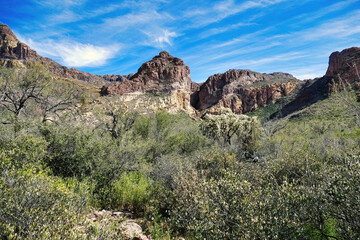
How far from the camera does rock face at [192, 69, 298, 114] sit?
88.7m

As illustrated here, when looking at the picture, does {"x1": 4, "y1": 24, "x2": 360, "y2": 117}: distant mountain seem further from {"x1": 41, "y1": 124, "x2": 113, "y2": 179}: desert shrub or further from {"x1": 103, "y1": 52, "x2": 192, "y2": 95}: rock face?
{"x1": 41, "y1": 124, "x2": 113, "y2": 179}: desert shrub

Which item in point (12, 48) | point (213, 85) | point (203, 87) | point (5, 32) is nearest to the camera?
point (213, 85)

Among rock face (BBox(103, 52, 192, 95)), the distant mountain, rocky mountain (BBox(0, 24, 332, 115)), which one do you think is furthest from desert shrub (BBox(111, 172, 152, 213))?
rock face (BBox(103, 52, 192, 95))

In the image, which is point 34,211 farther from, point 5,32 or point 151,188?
point 5,32

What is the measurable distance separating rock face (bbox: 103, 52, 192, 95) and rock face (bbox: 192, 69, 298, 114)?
23238 millimetres

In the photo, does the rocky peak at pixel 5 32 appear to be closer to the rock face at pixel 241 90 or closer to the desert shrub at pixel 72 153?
the rock face at pixel 241 90

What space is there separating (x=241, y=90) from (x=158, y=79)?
47.6m

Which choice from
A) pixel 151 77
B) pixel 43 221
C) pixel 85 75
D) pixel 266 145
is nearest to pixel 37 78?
pixel 43 221

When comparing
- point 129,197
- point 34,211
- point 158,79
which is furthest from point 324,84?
point 34,211

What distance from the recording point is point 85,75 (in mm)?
133000

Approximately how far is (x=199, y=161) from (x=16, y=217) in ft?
22.3

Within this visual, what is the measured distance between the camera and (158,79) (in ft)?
261

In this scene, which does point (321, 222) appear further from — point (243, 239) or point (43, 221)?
point (43, 221)

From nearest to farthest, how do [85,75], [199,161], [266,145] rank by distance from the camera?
[199,161]
[266,145]
[85,75]
